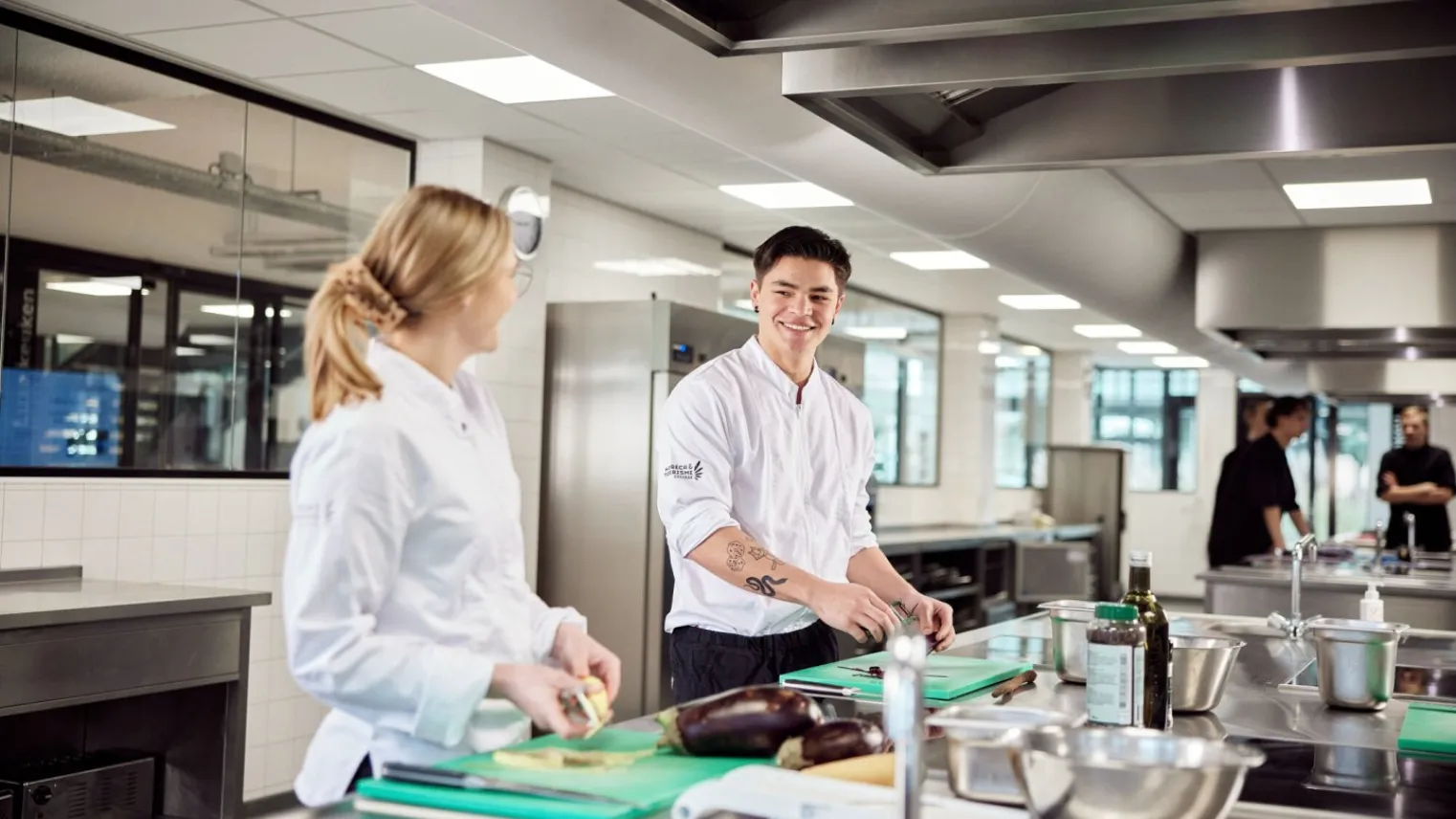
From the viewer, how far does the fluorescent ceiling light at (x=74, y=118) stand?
421cm

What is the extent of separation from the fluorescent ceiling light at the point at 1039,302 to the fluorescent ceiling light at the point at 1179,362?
3800 millimetres

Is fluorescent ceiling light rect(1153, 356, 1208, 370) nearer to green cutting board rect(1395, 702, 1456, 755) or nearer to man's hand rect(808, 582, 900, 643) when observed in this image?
green cutting board rect(1395, 702, 1456, 755)

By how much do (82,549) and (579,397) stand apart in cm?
225

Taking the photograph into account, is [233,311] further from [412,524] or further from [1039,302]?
[1039,302]

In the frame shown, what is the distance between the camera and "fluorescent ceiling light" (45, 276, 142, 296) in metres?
4.34

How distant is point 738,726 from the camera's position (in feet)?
4.99

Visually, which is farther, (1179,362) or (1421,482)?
(1179,362)

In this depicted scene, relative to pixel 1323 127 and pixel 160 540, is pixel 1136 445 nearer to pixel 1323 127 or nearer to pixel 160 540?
pixel 160 540

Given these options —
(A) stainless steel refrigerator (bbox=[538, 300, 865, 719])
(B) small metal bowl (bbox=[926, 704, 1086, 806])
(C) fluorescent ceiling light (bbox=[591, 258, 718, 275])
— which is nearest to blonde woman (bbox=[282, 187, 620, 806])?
(B) small metal bowl (bbox=[926, 704, 1086, 806])

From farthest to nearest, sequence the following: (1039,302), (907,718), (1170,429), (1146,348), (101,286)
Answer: (1170,429) → (1146,348) → (1039,302) → (101,286) → (907,718)

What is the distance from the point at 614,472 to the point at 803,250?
3428mm

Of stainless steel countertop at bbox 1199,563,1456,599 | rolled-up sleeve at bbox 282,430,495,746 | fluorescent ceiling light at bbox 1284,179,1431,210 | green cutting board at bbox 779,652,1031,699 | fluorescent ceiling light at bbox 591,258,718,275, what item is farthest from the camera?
fluorescent ceiling light at bbox 591,258,718,275

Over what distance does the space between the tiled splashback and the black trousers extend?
2.43 metres

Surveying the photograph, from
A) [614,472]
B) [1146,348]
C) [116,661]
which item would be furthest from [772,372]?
[1146,348]
